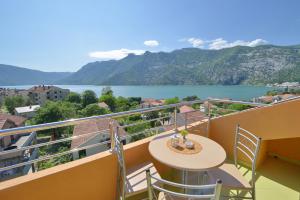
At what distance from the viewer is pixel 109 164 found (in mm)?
1937

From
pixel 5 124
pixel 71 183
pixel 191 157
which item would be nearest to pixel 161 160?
pixel 191 157

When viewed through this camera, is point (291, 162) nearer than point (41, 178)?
No

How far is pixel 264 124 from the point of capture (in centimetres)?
242

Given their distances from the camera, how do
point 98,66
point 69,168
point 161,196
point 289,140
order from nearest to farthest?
1. point 161,196
2. point 69,168
3. point 289,140
4. point 98,66

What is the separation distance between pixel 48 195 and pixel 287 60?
8616 centimetres

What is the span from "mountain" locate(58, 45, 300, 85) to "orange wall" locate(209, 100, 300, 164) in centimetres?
5297

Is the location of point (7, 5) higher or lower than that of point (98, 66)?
lower

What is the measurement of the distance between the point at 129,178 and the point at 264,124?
2161mm

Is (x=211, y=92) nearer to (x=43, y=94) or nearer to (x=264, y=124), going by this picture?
(x=43, y=94)

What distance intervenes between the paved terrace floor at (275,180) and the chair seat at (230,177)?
0.67 m

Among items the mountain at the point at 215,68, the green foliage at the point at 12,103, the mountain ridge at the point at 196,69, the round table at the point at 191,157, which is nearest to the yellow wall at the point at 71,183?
the round table at the point at 191,157

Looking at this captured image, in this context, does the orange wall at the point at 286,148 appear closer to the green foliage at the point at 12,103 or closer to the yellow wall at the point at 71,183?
the yellow wall at the point at 71,183

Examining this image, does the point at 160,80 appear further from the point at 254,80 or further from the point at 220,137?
the point at 220,137

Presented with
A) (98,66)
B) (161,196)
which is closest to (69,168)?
(161,196)
